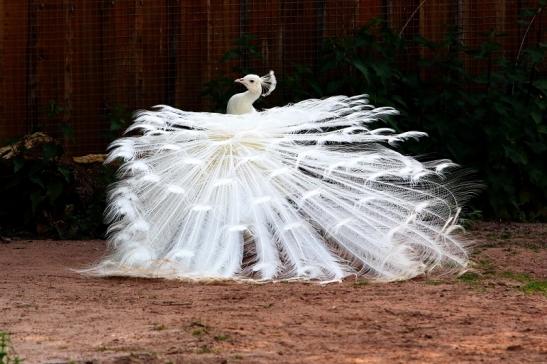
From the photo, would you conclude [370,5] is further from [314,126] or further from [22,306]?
[22,306]

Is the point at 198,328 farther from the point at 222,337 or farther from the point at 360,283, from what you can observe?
the point at 360,283

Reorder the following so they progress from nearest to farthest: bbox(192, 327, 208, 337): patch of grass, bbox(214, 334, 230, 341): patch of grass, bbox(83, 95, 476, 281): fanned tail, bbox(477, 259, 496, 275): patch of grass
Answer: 1. bbox(214, 334, 230, 341): patch of grass
2. bbox(192, 327, 208, 337): patch of grass
3. bbox(83, 95, 476, 281): fanned tail
4. bbox(477, 259, 496, 275): patch of grass

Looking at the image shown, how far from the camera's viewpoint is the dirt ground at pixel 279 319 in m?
4.31

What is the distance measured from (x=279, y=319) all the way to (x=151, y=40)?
505 centimetres

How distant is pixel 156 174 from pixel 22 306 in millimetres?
1371

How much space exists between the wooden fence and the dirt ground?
293 centimetres

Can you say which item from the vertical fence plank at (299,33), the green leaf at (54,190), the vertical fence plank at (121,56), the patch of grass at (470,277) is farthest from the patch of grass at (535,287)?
the vertical fence plank at (121,56)

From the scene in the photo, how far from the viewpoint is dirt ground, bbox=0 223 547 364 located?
431 cm

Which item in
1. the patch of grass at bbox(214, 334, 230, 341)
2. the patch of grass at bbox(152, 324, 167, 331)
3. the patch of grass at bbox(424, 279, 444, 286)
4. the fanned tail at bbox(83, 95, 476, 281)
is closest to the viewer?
the patch of grass at bbox(214, 334, 230, 341)

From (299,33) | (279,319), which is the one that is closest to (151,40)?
(299,33)

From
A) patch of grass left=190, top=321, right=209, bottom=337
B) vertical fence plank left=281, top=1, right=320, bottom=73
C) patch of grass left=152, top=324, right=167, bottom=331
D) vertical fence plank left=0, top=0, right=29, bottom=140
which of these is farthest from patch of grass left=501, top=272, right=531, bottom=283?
vertical fence plank left=0, top=0, right=29, bottom=140

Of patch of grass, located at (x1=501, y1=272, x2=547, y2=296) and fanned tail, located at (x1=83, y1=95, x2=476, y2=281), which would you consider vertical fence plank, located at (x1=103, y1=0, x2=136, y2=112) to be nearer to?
fanned tail, located at (x1=83, y1=95, x2=476, y2=281)

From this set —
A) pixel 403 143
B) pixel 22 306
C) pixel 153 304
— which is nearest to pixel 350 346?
pixel 153 304

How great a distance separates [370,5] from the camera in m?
9.48
